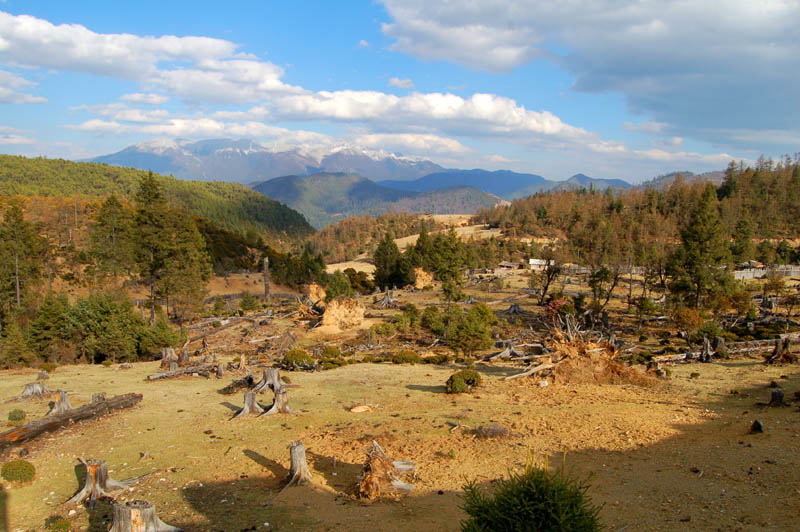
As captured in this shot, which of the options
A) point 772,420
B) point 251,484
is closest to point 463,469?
point 251,484

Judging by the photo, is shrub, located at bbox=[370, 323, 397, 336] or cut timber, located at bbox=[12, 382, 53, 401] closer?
cut timber, located at bbox=[12, 382, 53, 401]

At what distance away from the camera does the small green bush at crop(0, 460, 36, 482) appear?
38.5ft

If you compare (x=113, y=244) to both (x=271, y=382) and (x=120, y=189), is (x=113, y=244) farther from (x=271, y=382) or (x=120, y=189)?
(x=120, y=189)

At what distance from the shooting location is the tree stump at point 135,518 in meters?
7.95

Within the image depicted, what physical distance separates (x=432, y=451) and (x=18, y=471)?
10.8m

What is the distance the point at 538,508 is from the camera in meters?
5.87

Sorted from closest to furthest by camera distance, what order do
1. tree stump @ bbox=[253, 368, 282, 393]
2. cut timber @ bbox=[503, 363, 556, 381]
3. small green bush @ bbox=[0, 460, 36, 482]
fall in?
small green bush @ bbox=[0, 460, 36, 482] → tree stump @ bbox=[253, 368, 282, 393] → cut timber @ bbox=[503, 363, 556, 381]

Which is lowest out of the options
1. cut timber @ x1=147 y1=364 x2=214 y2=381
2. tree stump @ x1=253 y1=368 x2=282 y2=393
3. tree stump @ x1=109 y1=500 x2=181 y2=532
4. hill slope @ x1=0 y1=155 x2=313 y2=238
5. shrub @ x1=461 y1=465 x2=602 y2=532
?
cut timber @ x1=147 y1=364 x2=214 y2=381

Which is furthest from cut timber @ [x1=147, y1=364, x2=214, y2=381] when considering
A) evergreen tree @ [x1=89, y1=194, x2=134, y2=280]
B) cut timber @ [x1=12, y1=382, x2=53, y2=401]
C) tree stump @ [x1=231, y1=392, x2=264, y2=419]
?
evergreen tree @ [x1=89, y1=194, x2=134, y2=280]

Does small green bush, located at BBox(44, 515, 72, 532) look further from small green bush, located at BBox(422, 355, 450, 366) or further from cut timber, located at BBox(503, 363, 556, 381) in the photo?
small green bush, located at BBox(422, 355, 450, 366)

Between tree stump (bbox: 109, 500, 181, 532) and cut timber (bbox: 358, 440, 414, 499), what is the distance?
14.9 ft

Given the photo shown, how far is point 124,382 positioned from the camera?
75.8 feet

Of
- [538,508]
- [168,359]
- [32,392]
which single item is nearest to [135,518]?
[538,508]

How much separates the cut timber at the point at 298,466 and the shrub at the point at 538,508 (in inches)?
258
